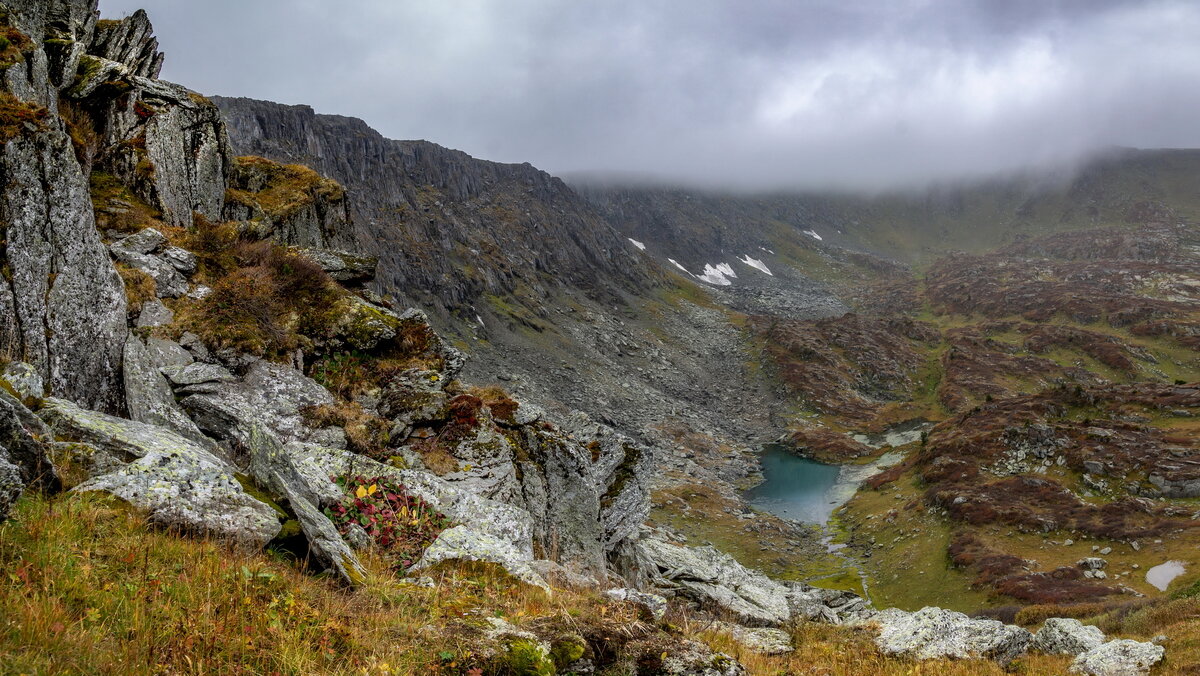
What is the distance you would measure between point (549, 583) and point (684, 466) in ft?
237

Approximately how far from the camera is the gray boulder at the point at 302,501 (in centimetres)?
823

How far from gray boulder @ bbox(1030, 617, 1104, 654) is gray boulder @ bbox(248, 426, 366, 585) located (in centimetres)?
1945

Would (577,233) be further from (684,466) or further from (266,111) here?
(684,466)

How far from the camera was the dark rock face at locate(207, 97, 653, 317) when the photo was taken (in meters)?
121

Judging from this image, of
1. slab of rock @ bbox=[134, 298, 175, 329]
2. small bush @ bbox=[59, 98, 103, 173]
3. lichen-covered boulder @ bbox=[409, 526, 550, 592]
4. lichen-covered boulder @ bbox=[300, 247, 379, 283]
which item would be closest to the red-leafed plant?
lichen-covered boulder @ bbox=[409, 526, 550, 592]

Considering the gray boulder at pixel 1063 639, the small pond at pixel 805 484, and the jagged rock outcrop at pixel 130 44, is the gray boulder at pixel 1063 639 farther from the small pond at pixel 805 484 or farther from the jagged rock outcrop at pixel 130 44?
the small pond at pixel 805 484

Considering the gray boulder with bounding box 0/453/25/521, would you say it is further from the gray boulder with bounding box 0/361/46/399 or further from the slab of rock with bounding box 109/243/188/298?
the slab of rock with bounding box 109/243/188/298

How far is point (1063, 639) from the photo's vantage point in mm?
17406

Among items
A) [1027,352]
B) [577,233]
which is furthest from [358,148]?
[1027,352]

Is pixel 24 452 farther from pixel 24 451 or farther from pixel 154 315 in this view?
pixel 154 315

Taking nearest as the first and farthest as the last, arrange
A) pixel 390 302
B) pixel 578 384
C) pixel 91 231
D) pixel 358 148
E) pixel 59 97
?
1. pixel 91 231
2. pixel 59 97
3. pixel 390 302
4. pixel 578 384
5. pixel 358 148

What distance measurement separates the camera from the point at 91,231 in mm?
13734

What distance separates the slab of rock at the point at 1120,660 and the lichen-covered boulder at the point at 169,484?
62.8 ft

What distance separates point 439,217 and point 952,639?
481ft
